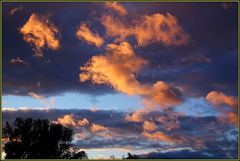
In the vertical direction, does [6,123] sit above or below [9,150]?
above

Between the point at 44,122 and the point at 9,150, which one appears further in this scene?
the point at 44,122

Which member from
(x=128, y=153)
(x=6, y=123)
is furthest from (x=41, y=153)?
(x=128, y=153)

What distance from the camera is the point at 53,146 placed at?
95312mm

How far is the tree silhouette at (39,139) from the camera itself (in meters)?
93.0

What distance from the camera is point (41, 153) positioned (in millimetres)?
94312

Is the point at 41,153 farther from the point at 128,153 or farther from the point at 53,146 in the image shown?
the point at 128,153

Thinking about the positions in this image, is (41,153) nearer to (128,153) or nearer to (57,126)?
(57,126)

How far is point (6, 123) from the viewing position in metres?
94.4

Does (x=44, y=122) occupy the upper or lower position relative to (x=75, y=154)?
upper

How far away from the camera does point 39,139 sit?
95.1m

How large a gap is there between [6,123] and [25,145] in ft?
19.9

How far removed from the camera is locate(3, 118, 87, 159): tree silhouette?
305ft

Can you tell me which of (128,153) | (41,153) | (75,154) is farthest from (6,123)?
(128,153)

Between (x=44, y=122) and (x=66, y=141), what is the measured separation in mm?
6312
